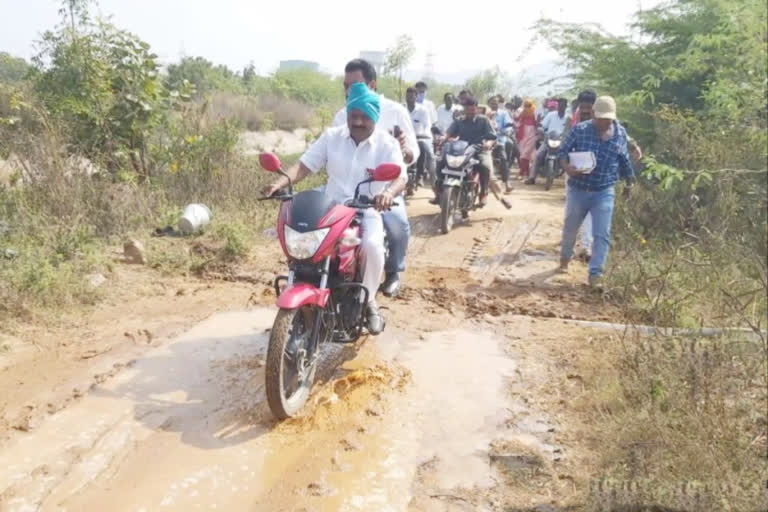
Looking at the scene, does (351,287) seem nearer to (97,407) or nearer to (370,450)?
(370,450)

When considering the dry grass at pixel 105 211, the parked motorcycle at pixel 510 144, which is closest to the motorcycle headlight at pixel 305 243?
the dry grass at pixel 105 211

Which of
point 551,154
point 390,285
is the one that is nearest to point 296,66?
point 551,154

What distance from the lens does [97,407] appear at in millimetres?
3797

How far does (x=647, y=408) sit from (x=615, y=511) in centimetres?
102

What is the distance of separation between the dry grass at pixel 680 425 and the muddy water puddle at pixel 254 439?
1.92 feet

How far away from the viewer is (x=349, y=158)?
15.3ft

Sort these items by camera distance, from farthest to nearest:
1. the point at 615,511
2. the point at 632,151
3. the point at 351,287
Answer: the point at 632,151 < the point at 351,287 < the point at 615,511

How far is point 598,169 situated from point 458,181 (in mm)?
2526

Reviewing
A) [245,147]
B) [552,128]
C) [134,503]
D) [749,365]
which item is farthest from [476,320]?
[552,128]

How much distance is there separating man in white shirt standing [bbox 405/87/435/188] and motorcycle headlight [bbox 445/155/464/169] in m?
1.72

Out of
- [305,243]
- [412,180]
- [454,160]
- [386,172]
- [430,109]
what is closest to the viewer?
[305,243]

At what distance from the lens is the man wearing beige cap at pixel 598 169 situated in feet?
21.0

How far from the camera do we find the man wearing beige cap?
21.0 feet

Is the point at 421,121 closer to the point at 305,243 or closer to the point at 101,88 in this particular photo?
the point at 101,88
